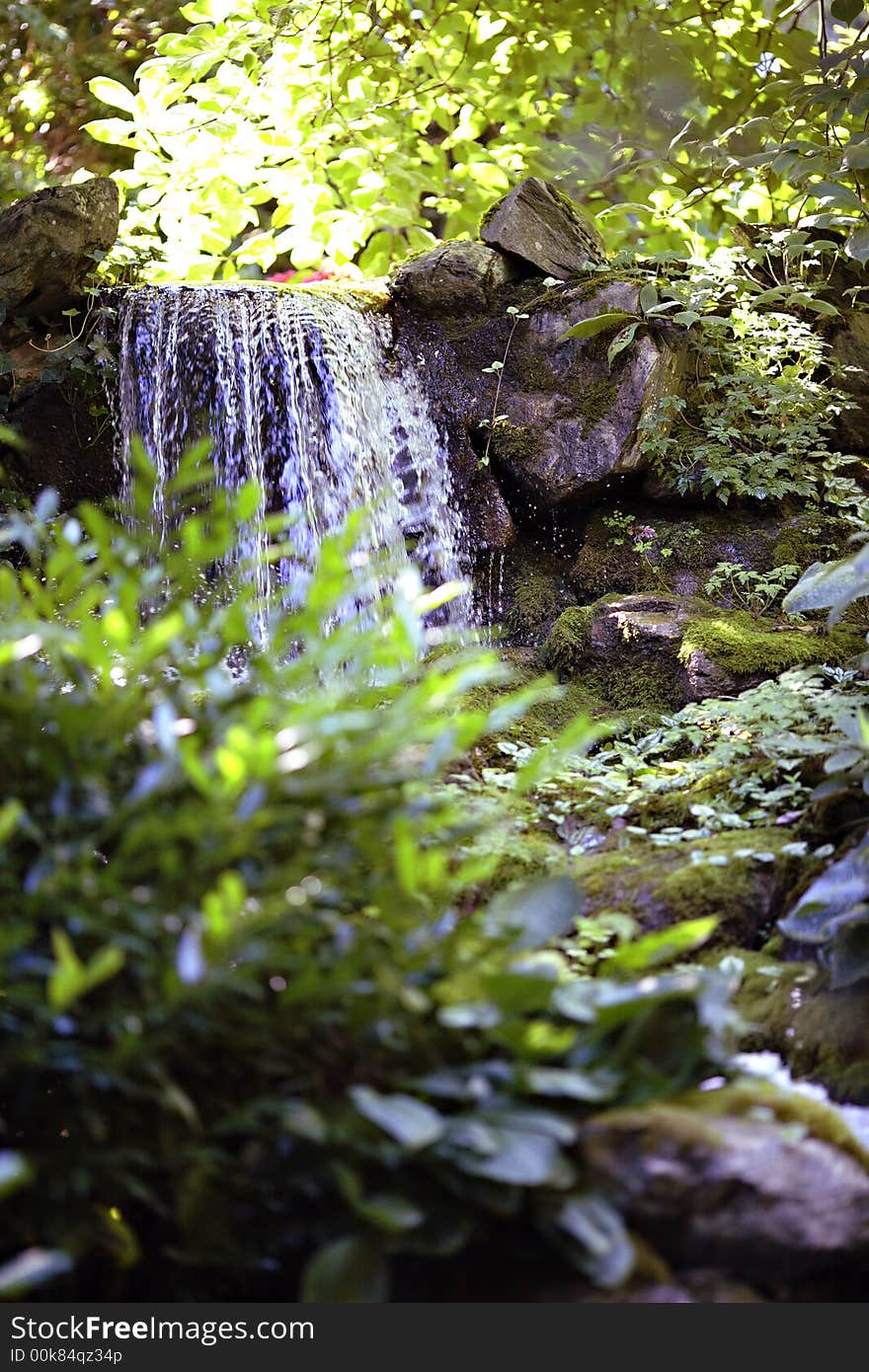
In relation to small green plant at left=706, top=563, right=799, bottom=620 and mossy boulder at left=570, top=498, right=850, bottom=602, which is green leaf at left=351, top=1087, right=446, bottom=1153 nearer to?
small green plant at left=706, top=563, right=799, bottom=620

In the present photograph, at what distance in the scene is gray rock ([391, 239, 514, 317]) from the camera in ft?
18.3

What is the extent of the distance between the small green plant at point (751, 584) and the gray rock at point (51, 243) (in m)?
3.16

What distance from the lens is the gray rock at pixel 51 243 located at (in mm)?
4828

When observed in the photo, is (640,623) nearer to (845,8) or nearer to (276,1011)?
(845,8)

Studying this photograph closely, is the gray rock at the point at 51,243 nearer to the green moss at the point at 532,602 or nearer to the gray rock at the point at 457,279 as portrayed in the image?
the gray rock at the point at 457,279

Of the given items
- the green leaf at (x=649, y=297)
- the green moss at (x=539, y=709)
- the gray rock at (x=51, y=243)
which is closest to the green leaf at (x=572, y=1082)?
the green moss at (x=539, y=709)

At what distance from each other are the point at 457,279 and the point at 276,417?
50.7 inches

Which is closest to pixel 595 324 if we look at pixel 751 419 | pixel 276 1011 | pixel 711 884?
pixel 751 419

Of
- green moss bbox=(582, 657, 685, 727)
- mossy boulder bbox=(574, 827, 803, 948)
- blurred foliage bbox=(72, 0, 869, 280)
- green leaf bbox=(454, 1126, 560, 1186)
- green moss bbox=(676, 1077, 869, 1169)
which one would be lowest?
green moss bbox=(582, 657, 685, 727)

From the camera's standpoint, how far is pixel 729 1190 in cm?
138

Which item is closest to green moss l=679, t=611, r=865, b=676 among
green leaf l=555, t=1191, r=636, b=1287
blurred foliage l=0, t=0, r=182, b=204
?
green leaf l=555, t=1191, r=636, b=1287

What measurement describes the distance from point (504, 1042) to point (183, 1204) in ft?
1.43

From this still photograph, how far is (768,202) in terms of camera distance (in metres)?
6.29

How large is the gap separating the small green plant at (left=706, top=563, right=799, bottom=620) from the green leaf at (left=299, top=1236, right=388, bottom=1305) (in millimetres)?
3547
